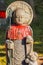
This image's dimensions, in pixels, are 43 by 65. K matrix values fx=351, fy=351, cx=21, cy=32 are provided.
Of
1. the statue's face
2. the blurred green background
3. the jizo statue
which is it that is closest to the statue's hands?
the jizo statue

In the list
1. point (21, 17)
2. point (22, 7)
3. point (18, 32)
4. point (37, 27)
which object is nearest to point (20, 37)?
point (18, 32)

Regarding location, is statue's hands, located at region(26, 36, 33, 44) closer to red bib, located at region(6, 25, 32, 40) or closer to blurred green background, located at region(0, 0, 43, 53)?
red bib, located at region(6, 25, 32, 40)

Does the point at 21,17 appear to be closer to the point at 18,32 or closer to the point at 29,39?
the point at 18,32

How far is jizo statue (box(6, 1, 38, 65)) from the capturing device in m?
5.75

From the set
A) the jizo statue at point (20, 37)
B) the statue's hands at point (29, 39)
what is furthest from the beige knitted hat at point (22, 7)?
the statue's hands at point (29, 39)

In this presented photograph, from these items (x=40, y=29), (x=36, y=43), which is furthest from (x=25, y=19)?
(x=40, y=29)

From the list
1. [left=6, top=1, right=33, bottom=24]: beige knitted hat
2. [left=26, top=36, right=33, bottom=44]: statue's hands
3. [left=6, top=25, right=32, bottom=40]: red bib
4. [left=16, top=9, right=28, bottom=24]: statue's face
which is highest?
[left=6, top=1, right=33, bottom=24]: beige knitted hat

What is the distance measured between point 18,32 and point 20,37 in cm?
9

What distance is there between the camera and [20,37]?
19.0 feet

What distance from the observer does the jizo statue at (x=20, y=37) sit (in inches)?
227

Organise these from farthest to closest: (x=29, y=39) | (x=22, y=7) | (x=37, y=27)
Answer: (x=37, y=27)
(x=22, y=7)
(x=29, y=39)

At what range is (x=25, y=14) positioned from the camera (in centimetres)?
579

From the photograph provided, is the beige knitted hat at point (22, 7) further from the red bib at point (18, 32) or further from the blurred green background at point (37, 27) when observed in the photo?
the blurred green background at point (37, 27)

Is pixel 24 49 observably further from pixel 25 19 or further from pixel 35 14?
pixel 35 14
